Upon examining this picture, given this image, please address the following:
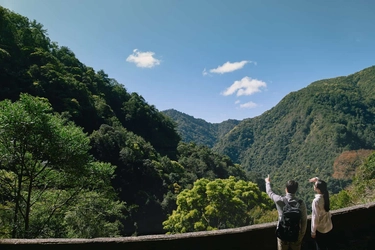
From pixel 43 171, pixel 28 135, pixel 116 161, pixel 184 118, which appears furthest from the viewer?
Answer: pixel 184 118

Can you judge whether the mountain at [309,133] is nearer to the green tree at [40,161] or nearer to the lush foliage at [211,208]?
the lush foliage at [211,208]

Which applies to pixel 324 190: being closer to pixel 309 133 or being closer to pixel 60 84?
pixel 60 84

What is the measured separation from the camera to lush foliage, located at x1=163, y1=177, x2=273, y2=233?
62.8ft

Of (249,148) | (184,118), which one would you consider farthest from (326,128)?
(184,118)

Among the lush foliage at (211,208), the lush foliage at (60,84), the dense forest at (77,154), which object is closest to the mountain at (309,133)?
the lush foliage at (60,84)

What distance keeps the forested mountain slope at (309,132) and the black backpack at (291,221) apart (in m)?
73.6

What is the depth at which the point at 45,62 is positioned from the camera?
34625 mm

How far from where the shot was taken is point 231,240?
3.04 metres

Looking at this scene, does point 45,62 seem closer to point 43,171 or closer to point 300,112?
point 43,171

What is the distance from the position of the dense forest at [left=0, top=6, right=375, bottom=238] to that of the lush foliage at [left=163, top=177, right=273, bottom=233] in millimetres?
79

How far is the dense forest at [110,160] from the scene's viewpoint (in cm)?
785

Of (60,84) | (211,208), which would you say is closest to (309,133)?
(60,84)

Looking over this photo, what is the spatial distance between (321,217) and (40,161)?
314 inches

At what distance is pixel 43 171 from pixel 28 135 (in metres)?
1.72
